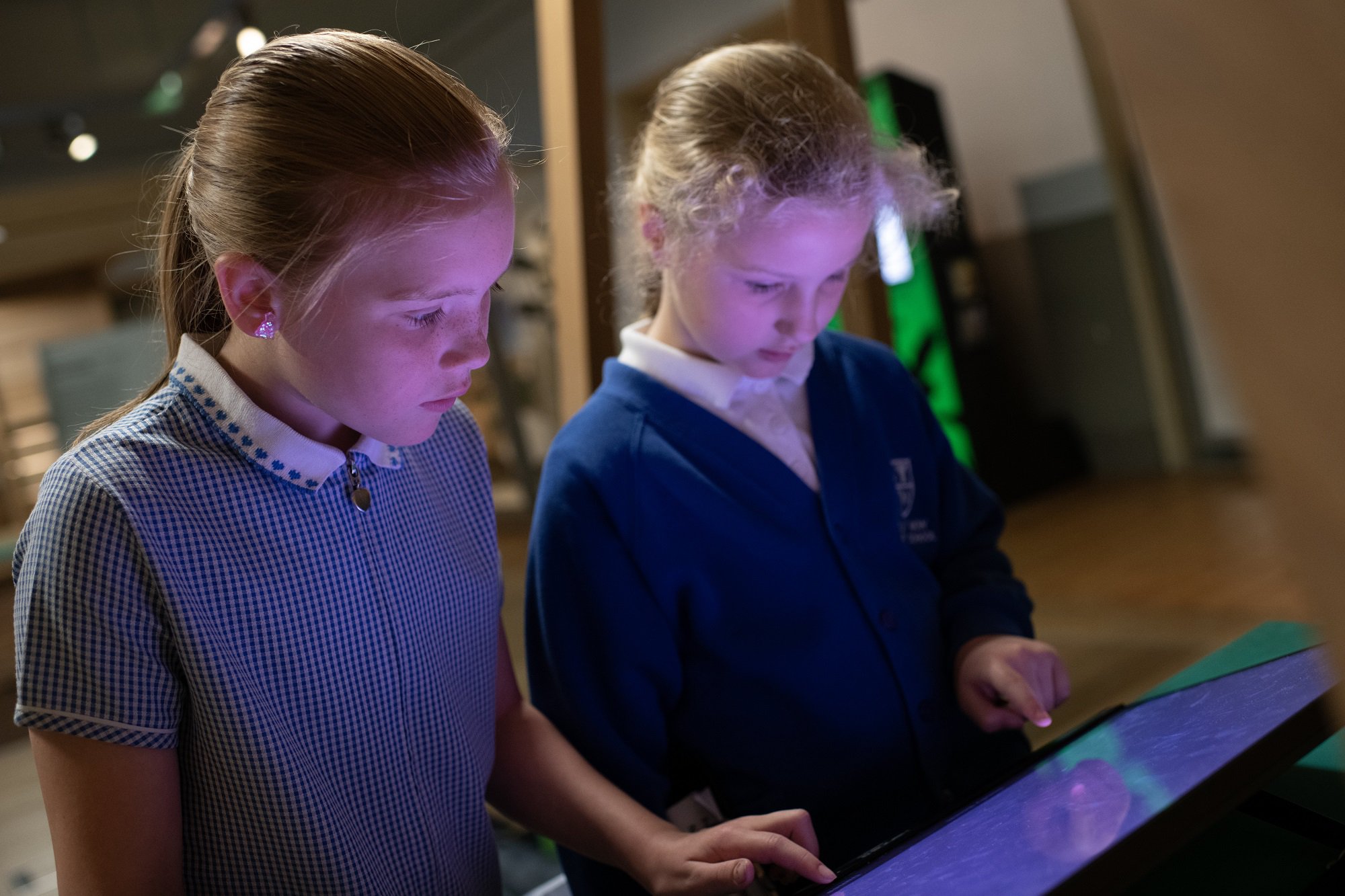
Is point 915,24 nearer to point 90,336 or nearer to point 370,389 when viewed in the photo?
point 90,336

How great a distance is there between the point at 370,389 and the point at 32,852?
2.03 metres

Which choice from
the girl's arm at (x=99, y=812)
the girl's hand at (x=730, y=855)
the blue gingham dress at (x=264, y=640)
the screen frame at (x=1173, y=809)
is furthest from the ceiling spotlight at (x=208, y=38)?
the screen frame at (x=1173, y=809)

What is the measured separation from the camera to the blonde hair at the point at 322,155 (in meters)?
0.70

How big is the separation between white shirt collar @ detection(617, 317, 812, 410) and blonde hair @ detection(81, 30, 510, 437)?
345 mm

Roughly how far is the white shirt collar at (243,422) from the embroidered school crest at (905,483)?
62 centimetres

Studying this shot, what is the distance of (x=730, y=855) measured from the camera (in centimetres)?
73

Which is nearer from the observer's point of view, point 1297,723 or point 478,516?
point 1297,723

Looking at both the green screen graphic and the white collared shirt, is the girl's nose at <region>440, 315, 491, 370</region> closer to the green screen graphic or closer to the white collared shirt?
the white collared shirt

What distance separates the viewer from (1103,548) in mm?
3744

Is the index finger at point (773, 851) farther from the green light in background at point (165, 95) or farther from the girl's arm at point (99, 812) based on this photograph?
the green light in background at point (165, 95)

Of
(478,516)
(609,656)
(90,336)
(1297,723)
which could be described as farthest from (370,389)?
(90,336)

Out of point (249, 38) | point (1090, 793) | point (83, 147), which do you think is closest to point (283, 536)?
point (1090, 793)

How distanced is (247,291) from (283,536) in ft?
0.60

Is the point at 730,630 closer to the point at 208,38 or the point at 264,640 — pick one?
the point at 264,640
